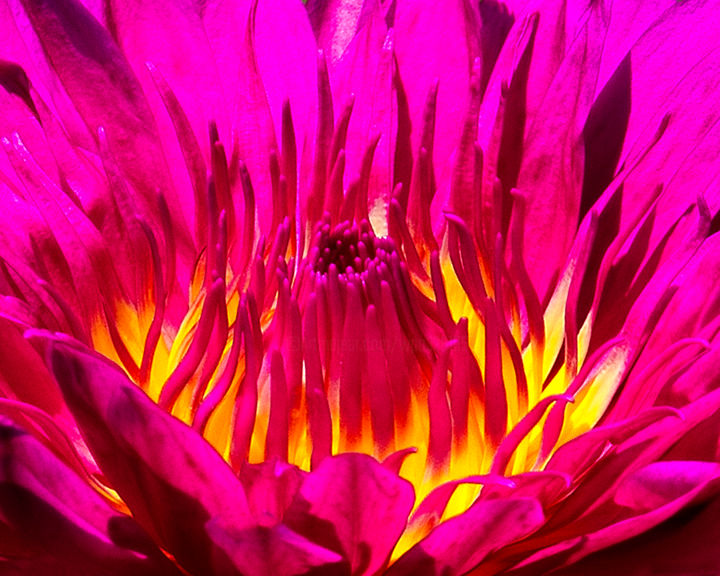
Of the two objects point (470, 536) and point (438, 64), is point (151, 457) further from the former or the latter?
point (438, 64)

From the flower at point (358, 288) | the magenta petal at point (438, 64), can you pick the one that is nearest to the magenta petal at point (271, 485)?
the flower at point (358, 288)

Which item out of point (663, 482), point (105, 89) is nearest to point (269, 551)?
point (663, 482)

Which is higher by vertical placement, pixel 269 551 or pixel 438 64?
pixel 438 64

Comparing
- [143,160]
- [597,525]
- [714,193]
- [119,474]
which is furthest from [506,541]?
[143,160]

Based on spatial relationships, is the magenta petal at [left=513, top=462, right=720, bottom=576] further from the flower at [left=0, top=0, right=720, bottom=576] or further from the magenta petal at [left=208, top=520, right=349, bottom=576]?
the magenta petal at [left=208, top=520, right=349, bottom=576]

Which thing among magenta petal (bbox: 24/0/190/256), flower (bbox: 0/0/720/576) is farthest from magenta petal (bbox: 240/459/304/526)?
magenta petal (bbox: 24/0/190/256)

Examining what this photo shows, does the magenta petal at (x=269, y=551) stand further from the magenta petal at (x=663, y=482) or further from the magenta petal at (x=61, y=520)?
the magenta petal at (x=663, y=482)

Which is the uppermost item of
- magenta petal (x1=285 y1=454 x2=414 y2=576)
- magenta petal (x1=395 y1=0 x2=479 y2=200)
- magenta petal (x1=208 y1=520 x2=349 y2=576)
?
magenta petal (x1=395 y1=0 x2=479 y2=200)
